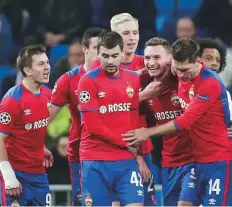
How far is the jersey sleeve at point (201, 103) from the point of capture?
10.3m

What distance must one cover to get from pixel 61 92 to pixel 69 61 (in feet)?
10.0

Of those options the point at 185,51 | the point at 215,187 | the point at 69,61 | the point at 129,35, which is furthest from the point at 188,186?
the point at 69,61

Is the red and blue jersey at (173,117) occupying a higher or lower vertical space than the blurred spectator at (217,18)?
lower

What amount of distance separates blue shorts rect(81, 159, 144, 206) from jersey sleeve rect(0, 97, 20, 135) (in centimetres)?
91

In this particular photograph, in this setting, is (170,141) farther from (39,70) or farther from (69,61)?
(69,61)

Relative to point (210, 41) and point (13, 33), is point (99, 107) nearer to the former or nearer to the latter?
point (210, 41)

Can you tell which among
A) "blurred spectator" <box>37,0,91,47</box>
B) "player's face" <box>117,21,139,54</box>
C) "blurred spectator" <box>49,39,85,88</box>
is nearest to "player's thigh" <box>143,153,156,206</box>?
"player's face" <box>117,21,139,54</box>

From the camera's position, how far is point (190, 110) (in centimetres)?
1028

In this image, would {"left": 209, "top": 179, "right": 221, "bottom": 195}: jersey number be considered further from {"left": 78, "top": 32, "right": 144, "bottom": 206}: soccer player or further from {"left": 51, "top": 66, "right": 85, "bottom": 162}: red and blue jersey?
{"left": 51, "top": 66, "right": 85, "bottom": 162}: red and blue jersey

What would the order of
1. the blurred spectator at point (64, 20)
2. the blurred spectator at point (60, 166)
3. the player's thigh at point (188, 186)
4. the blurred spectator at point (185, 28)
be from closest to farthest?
the player's thigh at point (188, 186) → the blurred spectator at point (60, 166) → the blurred spectator at point (185, 28) → the blurred spectator at point (64, 20)

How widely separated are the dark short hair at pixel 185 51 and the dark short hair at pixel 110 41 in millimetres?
532

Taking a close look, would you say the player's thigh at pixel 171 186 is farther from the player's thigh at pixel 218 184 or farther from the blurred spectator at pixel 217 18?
the blurred spectator at pixel 217 18

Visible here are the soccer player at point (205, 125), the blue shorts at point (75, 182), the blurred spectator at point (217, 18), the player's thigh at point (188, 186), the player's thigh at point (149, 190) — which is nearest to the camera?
the soccer player at point (205, 125)

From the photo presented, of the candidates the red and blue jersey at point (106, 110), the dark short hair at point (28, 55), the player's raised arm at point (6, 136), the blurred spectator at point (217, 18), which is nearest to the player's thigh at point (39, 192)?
the player's raised arm at point (6, 136)
